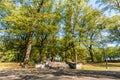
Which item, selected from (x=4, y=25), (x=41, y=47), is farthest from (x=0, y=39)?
(x=41, y=47)

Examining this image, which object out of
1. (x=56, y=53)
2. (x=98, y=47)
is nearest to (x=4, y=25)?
(x=56, y=53)

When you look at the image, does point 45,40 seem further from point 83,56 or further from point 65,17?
point 83,56

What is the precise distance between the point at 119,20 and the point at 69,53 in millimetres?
11737

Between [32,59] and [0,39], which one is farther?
[32,59]

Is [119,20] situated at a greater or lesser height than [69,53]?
greater

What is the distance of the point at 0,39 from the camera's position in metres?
41.3

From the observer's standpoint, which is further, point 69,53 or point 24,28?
point 69,53

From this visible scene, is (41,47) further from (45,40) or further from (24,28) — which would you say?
(24,28)

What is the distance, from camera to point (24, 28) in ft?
109

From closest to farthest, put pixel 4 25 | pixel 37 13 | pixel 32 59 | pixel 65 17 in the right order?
pixel 37 13
pixel 4 25
pixel 65 17
pixel 32 59

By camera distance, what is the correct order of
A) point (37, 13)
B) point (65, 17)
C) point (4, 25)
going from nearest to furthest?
point (37, 13) < point (4, 25) < point (65, 17)

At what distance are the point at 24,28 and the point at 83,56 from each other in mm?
19007

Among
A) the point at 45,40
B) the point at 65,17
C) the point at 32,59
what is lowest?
the point at 32,59

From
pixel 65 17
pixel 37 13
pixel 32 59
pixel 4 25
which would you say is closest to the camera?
pixel 37 13
